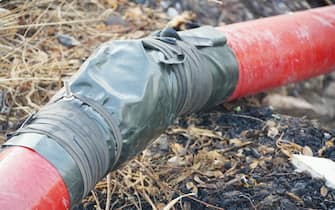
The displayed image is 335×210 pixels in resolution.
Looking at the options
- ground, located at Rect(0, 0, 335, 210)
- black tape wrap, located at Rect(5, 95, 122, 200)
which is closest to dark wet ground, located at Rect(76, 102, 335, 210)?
ground, located at Rect(0, 0, 335, 210)

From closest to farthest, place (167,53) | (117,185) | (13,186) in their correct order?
1. (13,186)
2. (167,53)
3. (117,185)

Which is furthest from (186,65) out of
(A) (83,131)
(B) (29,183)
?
(B) (29,183)

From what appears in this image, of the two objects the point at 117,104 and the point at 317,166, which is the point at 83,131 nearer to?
the point at 117,104

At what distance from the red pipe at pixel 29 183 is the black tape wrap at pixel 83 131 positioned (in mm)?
47

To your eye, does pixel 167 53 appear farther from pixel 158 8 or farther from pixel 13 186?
pixel 158 8

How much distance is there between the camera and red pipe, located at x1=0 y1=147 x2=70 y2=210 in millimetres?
1281

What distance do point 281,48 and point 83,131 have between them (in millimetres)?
1187

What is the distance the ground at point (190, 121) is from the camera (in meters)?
1.91

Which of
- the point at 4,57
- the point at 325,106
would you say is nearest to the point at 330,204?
the point at 325,106

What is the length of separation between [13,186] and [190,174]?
33.6 inches

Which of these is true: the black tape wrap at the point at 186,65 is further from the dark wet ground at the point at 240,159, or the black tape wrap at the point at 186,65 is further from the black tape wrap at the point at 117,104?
the dark wet ground at the point at 240,159

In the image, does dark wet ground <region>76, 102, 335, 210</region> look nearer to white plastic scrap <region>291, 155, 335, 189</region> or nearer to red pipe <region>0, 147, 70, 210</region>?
white plastic scrap <region>291, 155, 335, 189</region>

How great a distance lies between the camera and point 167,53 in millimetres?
1819

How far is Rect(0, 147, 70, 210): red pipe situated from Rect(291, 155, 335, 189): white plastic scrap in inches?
39.2
